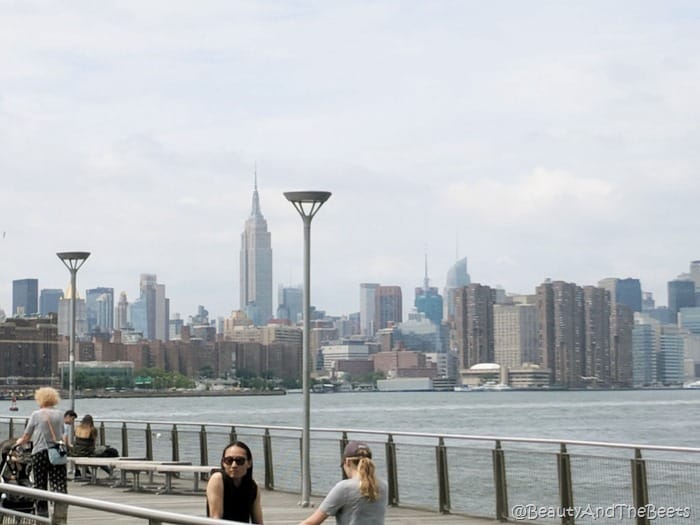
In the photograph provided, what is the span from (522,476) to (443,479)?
1492 mm

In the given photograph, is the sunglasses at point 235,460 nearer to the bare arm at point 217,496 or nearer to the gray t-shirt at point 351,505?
the bare arm at point 217,496

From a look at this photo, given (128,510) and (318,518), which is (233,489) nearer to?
(318,518)

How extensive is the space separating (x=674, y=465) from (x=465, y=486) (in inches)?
140

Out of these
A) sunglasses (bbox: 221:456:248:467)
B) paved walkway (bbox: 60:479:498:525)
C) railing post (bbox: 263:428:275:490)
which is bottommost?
paved walkway (bbox: 60:479:498:525)

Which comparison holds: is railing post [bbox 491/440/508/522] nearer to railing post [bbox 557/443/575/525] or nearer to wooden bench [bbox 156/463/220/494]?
railing post [bbox 557/443/575/525]

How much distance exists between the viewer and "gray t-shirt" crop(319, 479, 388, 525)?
380 inches

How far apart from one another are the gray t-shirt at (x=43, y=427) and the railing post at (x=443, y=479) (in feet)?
16.8

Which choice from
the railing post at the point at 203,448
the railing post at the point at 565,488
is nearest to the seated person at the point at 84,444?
the railing post at the point at 203,448

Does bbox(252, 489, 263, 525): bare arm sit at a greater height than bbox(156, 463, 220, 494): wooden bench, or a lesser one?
greater

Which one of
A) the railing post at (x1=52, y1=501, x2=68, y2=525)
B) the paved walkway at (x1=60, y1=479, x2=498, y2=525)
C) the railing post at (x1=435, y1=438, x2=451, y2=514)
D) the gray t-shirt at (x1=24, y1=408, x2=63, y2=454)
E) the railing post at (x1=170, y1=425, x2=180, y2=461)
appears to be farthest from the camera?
the railing post at (x1=170, y1=425, x2=180, y2=461)

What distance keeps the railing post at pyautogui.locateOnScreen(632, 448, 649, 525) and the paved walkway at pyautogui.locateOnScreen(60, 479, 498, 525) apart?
2189 mm

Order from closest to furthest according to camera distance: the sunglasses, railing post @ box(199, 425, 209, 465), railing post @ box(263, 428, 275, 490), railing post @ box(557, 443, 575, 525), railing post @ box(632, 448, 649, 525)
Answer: the sunglasses, railing post @ box(632, 448, 649, 525), railing post @ box(557, 443, 575, 525), railing post @ box(263, 428, 275, 490), railing post @ box(199, 425, 209, 465)

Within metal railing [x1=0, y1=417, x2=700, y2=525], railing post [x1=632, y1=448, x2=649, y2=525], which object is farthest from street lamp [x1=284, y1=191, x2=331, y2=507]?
railing post [x1=632, y1=448, x2=649, y2=525]

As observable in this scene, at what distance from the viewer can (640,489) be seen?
16.0m
